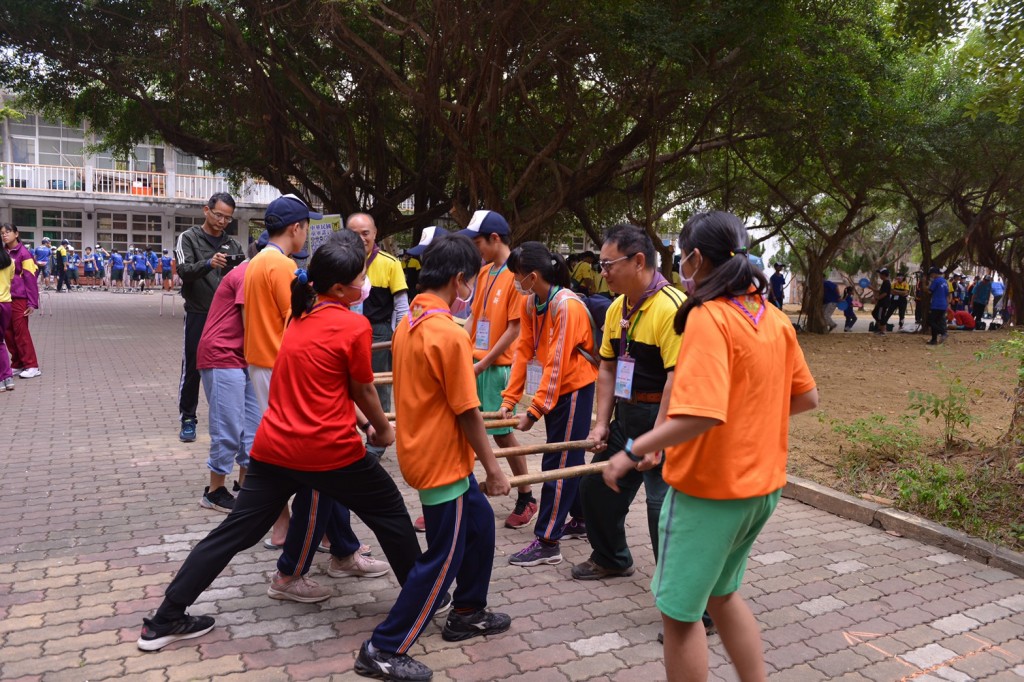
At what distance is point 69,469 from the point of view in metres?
6.10

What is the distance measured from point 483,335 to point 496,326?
0.53ft

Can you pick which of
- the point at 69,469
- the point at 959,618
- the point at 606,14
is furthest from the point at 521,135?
the point at 959,618

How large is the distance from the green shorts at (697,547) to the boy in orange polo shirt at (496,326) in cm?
239

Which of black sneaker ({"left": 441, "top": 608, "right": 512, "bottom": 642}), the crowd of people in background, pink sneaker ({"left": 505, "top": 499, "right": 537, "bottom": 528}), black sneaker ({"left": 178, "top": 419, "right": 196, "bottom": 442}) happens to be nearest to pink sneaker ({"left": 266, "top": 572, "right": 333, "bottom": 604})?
black sneaker ({"left": 441, "top": 608, "right": 512, "bottom": 642})

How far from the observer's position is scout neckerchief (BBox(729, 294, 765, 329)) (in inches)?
101

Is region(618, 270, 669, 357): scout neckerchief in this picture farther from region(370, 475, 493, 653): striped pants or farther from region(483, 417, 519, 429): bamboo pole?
region(370, 475, 493, 653): striped pants

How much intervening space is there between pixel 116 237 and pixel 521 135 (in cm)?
2759

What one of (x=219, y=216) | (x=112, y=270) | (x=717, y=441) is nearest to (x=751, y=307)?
(x=717, y=441)

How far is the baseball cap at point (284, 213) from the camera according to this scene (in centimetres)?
435

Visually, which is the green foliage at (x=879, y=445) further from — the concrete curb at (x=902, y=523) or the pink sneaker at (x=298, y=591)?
the pink sneaker at (x=298, y=591)

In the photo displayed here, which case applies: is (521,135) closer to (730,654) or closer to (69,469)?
(69,469)

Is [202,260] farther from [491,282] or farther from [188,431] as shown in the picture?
[491,282]

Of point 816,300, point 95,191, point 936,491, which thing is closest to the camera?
point 936,491

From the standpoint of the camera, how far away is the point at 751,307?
8.54ft
